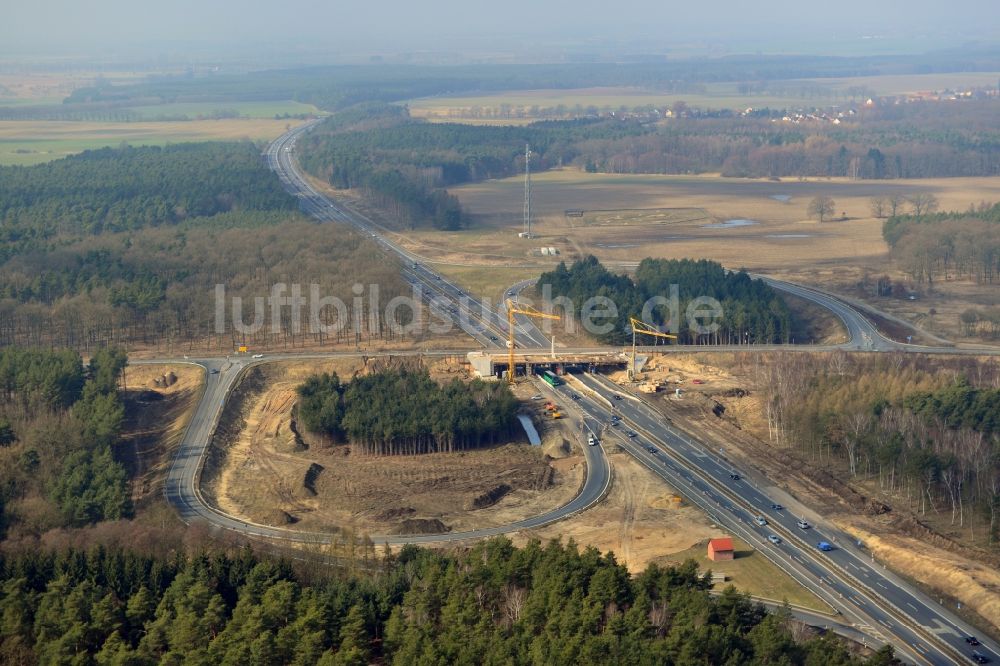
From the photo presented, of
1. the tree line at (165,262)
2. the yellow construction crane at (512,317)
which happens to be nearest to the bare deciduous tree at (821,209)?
the tree line at (165,262)

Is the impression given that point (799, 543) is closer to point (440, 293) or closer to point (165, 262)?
point (440, 293)

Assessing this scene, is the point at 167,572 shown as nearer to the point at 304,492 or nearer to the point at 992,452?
the point at 304,492

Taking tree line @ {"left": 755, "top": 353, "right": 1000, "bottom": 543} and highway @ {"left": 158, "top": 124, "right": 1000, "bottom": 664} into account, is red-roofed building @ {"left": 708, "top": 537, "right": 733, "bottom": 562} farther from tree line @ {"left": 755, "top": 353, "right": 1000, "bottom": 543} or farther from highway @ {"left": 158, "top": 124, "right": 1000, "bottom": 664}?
tree line @ {"left": 755, "top": 353, "right": 1000, "bottom": 543}

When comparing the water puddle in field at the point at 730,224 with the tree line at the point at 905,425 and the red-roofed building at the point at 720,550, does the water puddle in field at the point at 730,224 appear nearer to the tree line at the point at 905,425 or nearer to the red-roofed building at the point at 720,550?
the tree line at the point at 905,425

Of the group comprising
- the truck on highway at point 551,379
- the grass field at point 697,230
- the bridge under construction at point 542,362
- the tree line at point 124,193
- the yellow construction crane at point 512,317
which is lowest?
the truck on highway at point 551,379

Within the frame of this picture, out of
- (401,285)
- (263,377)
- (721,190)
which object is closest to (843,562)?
(263,377)
